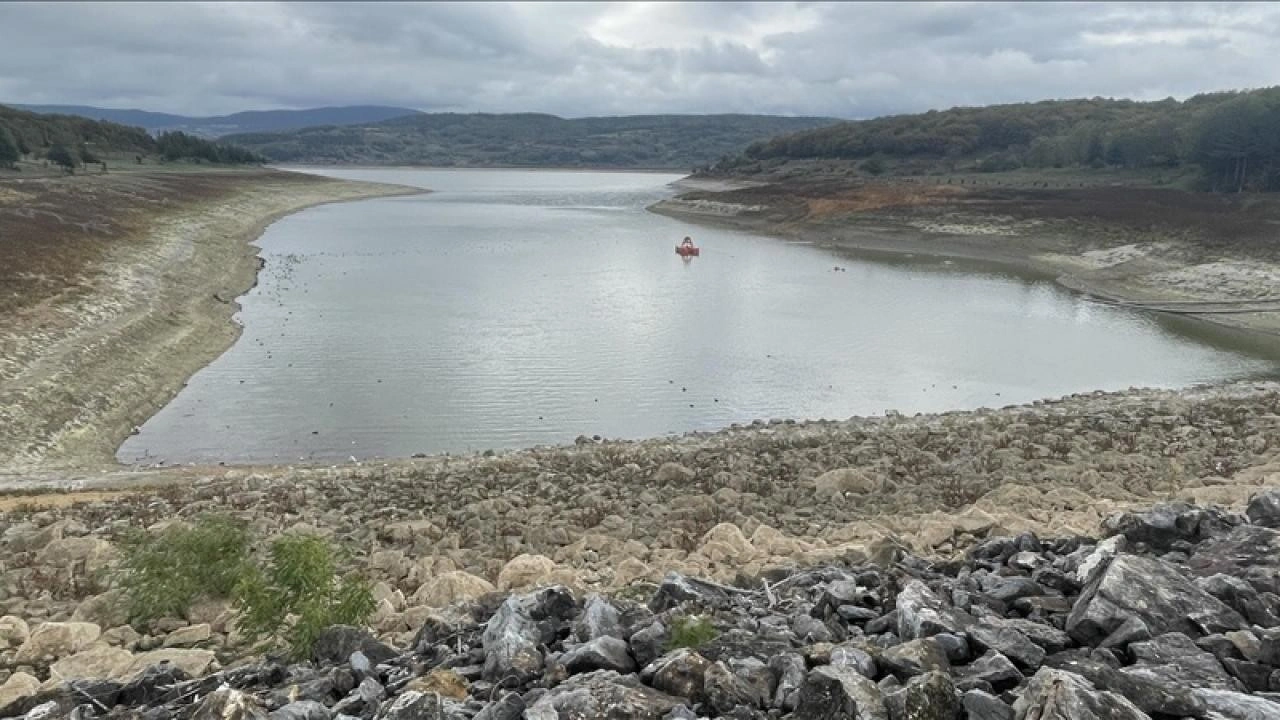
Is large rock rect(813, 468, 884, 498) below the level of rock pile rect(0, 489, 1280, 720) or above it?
below

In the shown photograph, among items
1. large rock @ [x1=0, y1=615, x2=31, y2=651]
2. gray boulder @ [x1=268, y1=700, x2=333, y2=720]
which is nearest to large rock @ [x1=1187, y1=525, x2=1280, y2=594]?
gray boulder @ [x1=268, y1=700, x2=333, y2=720]

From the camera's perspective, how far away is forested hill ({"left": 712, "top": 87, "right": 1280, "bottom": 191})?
69250 millimetres

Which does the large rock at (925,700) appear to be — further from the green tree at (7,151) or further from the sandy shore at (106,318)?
the green tree at (7,151)

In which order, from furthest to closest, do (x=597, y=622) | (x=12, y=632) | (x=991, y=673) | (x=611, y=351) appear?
1. (x=611, y=351)
2. (x=12, y=632)
3. (x=597, y=622)
4. (x=991, y=673)

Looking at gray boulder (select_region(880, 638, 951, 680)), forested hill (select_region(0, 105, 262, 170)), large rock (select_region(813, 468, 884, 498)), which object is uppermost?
forested hill (select_region(0, 105, 262, 170))

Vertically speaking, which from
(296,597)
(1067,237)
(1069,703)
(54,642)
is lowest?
(54,642)

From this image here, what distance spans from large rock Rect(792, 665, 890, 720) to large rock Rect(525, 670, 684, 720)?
0.65m

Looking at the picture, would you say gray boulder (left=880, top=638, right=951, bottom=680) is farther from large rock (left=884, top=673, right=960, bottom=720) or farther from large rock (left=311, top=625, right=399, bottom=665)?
large rock (left=311, top=625, right=399, bottom=665)

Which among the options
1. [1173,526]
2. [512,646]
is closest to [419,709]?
[512,646]

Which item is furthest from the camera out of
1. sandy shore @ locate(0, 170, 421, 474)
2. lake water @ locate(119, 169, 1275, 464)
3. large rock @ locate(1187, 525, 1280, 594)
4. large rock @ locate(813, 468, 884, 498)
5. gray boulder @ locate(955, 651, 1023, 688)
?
lake water @ locate(119, 169, 1275, 464)

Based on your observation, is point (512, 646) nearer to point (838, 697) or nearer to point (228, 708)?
point (228, 708)

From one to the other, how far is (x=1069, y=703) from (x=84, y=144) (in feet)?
383

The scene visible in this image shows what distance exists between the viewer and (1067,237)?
56.5 m

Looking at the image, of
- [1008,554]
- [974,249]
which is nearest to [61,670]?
[1008,554]
